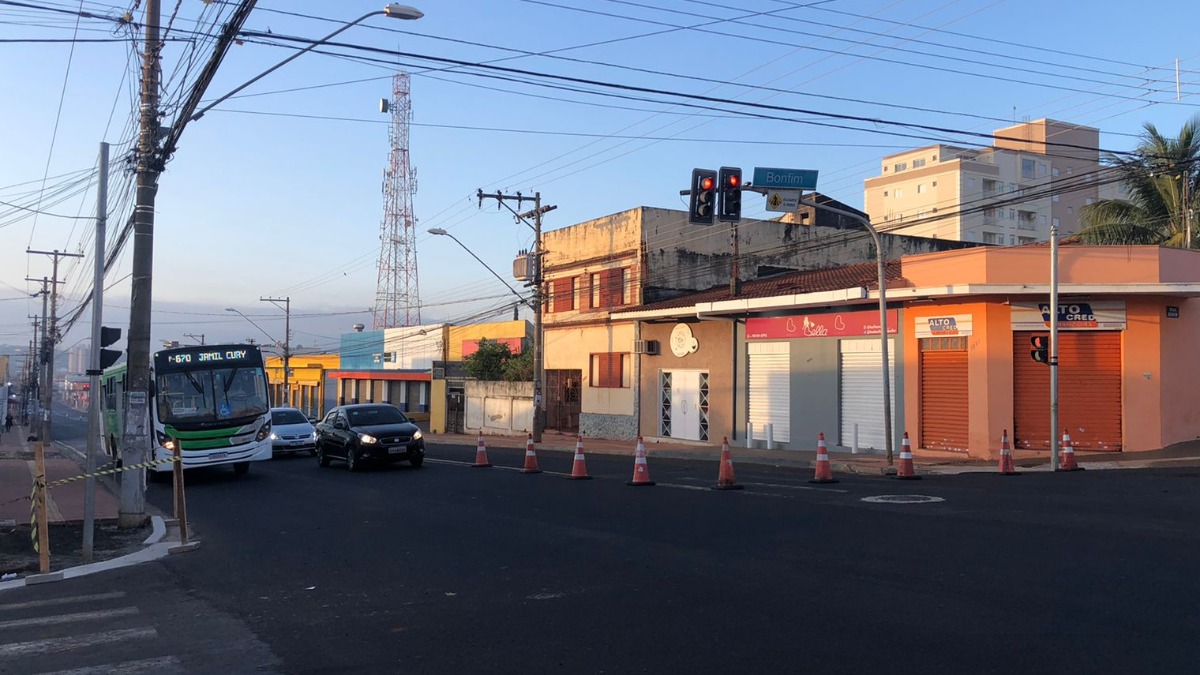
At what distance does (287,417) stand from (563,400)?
1539cm

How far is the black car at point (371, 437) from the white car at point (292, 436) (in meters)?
5.75

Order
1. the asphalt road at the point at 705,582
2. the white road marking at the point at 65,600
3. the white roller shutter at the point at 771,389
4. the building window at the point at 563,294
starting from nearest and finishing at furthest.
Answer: the asphalt road at the point at 705,582 → the white road marking at the point at 65,600 → the white roller shutter at the point at 771,389 → the building window at the point at 563,294

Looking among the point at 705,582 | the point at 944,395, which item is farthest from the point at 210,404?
the point at 944,395

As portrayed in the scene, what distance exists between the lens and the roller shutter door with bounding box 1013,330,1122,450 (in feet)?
75.0

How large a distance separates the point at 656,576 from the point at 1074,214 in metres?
74.4

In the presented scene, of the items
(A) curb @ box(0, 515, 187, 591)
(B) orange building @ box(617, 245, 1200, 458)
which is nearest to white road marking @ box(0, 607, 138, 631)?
(A) curb @ box(0, 515, 187, 591)

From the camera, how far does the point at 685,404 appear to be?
34062 millimetres

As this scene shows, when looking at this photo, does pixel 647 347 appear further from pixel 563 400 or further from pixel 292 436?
pixel 292 436

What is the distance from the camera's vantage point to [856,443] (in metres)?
25.9

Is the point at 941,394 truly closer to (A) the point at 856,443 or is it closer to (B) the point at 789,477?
(A) the point at 856,443

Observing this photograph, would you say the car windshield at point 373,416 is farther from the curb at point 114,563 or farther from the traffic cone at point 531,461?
the curb at point 114,563

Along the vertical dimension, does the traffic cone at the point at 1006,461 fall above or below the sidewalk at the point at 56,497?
above

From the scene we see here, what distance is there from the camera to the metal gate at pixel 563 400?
142ft

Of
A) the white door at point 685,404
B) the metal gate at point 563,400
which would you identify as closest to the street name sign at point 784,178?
the white door at point 685,404
